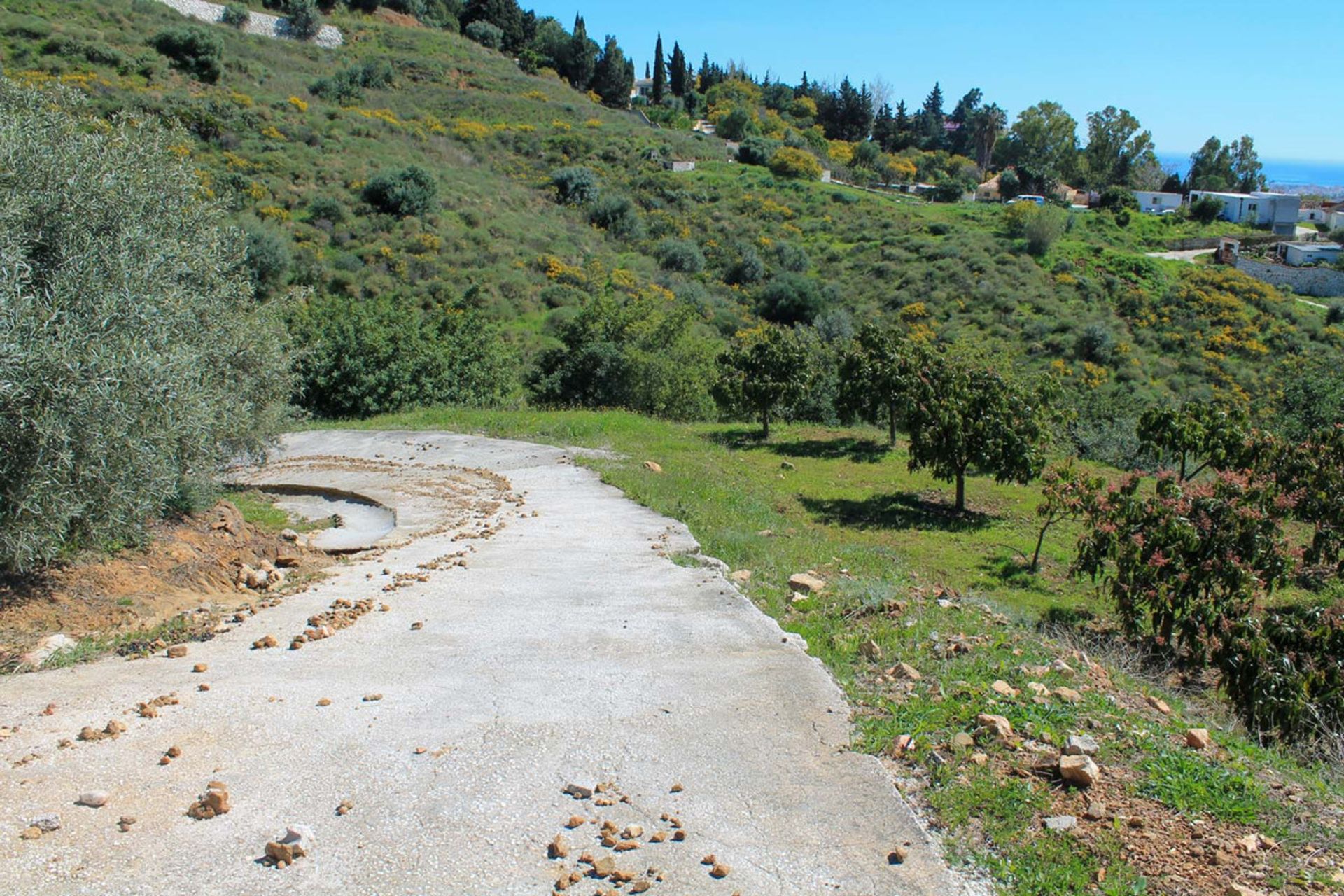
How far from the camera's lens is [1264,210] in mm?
74625

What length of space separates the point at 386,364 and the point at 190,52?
34859mm

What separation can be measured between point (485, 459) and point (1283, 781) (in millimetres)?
13520

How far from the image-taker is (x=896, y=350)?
70.9 ft

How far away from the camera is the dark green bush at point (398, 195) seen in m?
38.8

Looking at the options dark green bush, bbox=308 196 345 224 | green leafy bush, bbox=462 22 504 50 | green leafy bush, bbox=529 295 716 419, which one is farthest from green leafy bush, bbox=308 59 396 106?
green leafy bush, bbox=529 295 716 419

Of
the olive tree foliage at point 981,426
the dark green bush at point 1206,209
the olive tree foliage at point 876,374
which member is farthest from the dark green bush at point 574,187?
the dark green bush at point 1206,209

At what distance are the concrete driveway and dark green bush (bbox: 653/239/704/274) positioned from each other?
4042 centimetres

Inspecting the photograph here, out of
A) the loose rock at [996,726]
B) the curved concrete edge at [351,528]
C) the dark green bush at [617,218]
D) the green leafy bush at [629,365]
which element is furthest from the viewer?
the dark green bush at [617,218]

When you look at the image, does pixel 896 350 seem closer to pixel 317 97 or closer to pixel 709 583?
pixel 709 583

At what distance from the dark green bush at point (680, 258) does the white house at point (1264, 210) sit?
4965 cm

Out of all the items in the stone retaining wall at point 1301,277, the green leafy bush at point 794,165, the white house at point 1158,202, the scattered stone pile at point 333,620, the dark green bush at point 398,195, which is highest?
the green leafy bush at point 794,165

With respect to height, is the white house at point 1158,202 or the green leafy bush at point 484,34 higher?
the green leafy bush at point 484,34

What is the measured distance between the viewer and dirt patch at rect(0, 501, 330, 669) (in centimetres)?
696

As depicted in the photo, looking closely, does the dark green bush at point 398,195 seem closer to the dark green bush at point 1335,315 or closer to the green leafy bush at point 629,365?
the green leafy bush at point 629,365
